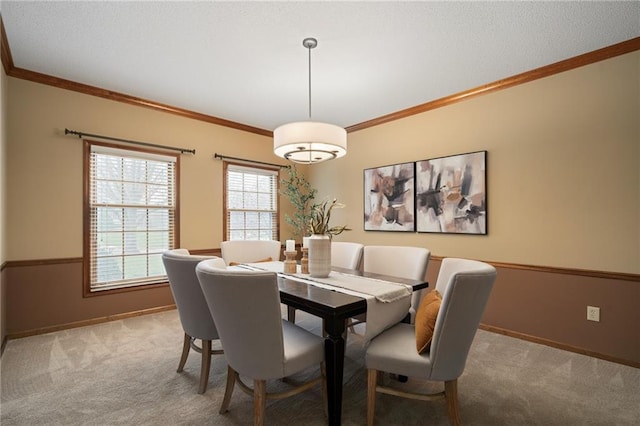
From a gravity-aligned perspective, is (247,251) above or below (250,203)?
below

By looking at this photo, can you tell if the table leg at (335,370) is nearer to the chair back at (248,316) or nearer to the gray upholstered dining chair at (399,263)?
the chair back at (248,316)

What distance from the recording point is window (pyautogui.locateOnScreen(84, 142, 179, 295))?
Answer: 357 centimetres

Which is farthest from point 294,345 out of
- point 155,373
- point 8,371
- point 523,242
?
point 523,242

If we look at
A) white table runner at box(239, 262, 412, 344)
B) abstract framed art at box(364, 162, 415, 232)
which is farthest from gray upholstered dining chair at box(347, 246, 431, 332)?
abstract framed art at box(364, 162, 415, 232)

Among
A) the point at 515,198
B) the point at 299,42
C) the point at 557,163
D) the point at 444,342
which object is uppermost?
the point at 299,42

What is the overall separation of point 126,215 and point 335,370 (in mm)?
3284

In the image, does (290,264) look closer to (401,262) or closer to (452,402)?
(401,262)

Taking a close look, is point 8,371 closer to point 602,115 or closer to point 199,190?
point 199,190

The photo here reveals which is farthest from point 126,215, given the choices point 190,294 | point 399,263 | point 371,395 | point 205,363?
point 371,395

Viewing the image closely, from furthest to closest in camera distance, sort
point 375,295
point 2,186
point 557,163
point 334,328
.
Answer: point 557,163 → point 2,186 → point 375,295 → point 334,328

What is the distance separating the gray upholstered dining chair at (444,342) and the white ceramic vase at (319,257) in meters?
0.72

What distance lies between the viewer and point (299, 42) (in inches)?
104

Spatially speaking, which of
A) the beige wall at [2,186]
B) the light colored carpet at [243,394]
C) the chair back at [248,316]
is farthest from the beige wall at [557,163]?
the beige wall at [2,186]

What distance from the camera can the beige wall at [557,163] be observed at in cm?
267
